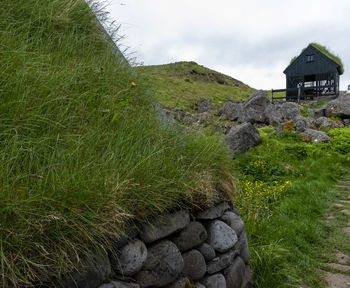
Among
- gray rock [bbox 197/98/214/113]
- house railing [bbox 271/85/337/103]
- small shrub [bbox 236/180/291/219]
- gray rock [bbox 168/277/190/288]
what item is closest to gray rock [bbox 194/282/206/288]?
gray rock [bbox 168/277/190/288]

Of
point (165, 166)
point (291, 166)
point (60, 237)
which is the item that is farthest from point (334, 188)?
point (60, 237)

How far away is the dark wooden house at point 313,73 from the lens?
34.2 metres

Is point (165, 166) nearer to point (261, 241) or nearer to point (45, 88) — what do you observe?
point (45, 88)

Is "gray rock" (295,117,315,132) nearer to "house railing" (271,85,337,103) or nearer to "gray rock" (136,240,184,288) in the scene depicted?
"gray rock" (136,240,184,288)

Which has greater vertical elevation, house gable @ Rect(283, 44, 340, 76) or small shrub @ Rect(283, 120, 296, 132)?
house gable @ Rect(283, 44, 340, 76)

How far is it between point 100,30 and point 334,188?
6613 mm

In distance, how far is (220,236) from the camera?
3.04 metres

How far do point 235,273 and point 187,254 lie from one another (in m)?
0.83

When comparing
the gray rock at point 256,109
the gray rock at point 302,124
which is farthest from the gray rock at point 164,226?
the gray rock at point 256,109

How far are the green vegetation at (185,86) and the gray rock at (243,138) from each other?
8.57 ft

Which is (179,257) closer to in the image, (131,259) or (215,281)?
(131,259)

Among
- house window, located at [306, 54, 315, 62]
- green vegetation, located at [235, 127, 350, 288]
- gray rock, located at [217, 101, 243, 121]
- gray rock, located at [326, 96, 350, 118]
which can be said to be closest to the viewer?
green vegetation, located at [235, 127, 350, 288]

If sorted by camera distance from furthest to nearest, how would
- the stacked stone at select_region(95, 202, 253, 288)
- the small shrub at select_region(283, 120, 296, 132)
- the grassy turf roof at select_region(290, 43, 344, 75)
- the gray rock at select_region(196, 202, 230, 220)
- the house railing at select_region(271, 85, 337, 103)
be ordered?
the grassy turf roof at select_region(290, 43, 344, 75), the house railing at select_region(271, 85, 337, 103), the small shrub at select_region(283, 120, 296, 132), the gray rock at select_region(196, 202, 230, 220), the stacked stone at select_region(95, 202, 253, 288)

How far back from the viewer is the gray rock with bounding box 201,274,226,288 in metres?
2.83
